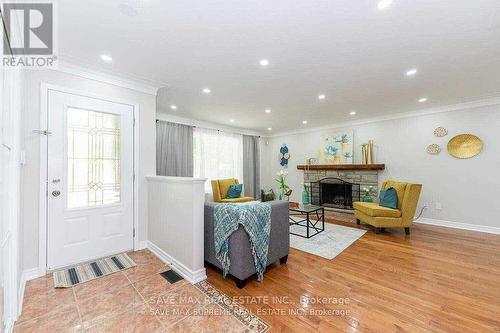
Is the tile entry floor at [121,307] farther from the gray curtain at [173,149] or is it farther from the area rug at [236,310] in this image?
the gray curtain at [173,149]

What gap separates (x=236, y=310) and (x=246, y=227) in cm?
68

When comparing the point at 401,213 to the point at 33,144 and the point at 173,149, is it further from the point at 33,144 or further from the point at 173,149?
the point at 33,144

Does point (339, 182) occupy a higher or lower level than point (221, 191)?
higher

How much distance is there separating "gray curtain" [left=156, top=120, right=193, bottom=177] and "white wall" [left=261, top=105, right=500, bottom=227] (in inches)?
168

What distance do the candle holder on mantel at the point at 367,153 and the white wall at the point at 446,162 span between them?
0.12 m

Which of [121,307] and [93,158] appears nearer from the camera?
[121,307]

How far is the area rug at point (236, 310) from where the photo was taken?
1.55 metres

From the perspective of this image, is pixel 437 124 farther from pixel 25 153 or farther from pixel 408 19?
pixel 25 153

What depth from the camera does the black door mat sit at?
220cm

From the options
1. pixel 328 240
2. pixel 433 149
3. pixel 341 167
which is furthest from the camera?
pixel 341 167

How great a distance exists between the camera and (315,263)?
102 inches

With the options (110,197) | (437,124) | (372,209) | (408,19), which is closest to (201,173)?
(110,197)

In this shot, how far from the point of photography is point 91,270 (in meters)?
2.37

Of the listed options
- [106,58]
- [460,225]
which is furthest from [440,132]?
[106,58]
